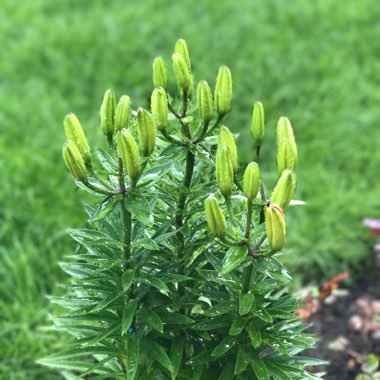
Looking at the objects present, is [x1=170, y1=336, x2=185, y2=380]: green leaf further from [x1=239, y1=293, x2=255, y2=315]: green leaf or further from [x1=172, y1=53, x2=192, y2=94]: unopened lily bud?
[x1=172, y1=53, x2=192, y2=94]: unopened lily bud

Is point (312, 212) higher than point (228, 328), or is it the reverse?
point (228, 328)

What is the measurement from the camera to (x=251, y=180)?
121 cm

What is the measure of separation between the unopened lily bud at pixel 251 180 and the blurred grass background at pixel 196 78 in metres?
1.38

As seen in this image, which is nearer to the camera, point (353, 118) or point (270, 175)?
point (270, 175)

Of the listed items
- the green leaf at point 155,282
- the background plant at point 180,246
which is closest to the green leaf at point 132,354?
the background plant at point 180,246

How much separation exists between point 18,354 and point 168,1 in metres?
2.63

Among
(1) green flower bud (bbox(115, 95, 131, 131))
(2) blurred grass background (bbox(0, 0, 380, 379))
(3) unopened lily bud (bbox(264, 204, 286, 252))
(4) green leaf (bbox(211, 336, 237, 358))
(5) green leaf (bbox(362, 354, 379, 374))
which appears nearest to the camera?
(3) unopened lily bud (bbox(264, 204, 286, 252))

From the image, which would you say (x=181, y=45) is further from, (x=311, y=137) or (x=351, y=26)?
(x=351, y=26)

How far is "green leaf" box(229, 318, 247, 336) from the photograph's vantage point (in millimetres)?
1356

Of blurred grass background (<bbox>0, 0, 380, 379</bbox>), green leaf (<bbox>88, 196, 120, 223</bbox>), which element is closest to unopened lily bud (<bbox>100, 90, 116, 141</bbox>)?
green leaf (<bbox>88, 196, 120, 223</bbox>)

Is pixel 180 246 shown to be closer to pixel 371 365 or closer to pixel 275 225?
pixel 275 225

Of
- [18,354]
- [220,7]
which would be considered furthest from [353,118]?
[18,354]

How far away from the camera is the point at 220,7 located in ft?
14.2

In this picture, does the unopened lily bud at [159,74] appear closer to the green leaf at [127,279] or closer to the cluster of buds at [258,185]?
the cluster of buds at [258,185]
